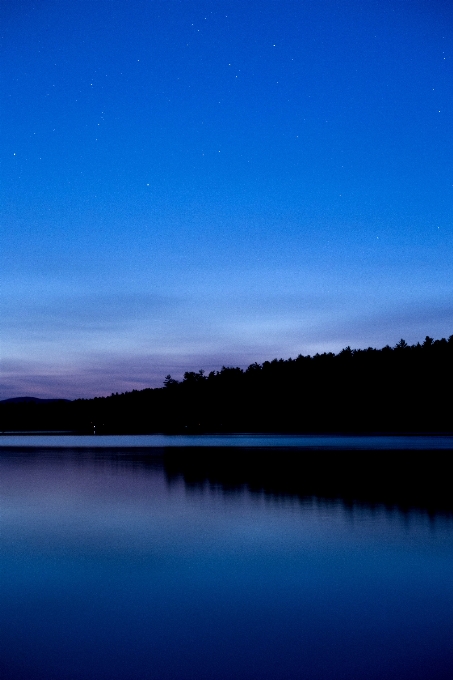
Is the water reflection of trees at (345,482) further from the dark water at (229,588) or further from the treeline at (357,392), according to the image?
the treeline at (357,392)

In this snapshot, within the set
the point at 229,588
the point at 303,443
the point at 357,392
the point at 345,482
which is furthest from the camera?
the point at 357,392

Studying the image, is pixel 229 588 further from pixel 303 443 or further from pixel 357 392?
pixel 357 392

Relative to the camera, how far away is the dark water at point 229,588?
7090 millimetres

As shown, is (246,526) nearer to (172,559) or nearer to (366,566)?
(172,559)

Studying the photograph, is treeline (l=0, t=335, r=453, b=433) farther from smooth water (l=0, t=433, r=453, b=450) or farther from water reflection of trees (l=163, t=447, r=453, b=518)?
water reflection of trees (l=163, t=447, r=453, b=518)

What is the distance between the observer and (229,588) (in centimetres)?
1023

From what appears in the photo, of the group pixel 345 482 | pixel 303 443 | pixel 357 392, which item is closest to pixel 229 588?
pixel 345 482

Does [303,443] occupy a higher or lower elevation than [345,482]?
lower

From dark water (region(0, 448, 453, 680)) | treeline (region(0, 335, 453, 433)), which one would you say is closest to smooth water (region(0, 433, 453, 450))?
treeline (region(0, 335, 453, 433))

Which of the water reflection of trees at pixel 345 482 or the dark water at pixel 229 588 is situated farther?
the water reflection of trees at pixel 345 482

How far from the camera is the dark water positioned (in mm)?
7090

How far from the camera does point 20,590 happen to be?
1035 centimetres

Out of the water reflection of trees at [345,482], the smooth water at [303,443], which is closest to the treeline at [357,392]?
the smooth water at [303,443]

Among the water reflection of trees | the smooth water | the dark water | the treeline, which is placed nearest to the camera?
the dark water
